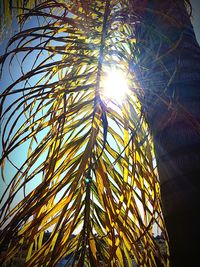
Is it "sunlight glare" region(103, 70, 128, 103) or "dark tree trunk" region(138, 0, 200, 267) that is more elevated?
"sunlight glare" region(103, 70, 128, 103)

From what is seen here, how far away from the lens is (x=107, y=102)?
842 mm

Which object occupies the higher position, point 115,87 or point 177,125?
point 115,87

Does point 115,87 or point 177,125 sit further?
point 115,87

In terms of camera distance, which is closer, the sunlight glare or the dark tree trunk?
the dark tree trunk

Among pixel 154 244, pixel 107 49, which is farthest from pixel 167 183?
pixel 107 49

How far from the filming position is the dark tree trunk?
584mm

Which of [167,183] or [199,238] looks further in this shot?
[167,183]

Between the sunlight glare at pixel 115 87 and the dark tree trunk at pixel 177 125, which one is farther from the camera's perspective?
the sunlight glare at pixel 115 87

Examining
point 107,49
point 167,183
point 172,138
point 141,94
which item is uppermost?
point 107,49

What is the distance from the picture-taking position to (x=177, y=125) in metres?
0.67

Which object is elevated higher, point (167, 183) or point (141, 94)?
point (141, 94)

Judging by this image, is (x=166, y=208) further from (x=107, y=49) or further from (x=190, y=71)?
(x=107, y=49)

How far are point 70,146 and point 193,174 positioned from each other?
1.14ft

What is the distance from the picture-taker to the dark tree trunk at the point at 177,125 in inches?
23.0
